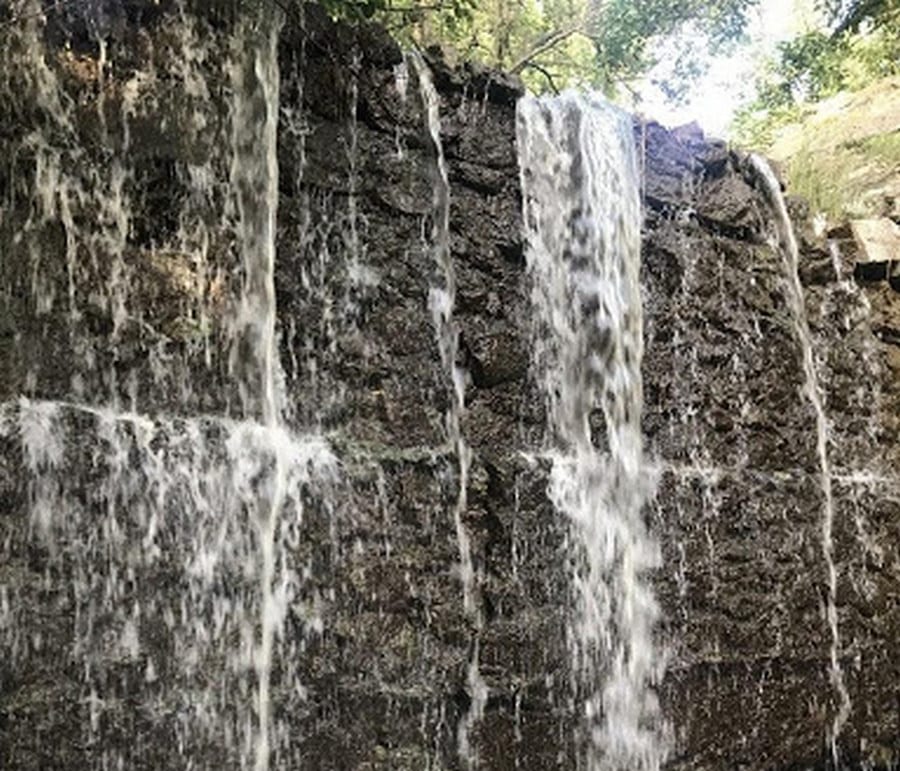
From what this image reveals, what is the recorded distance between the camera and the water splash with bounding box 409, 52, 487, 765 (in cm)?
337

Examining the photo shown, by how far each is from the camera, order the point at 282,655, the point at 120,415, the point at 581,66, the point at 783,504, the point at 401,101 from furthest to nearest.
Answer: the point at 581,66
the point at 783,504
the point at 401,101
the point at 282,655
the point at 120,415

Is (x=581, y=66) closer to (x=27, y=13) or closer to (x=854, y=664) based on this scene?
(x=854, y=664)

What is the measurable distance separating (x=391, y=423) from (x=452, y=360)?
344 mm

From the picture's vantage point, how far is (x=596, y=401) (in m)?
3.97

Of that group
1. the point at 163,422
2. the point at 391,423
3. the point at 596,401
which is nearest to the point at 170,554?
the point at 163,422

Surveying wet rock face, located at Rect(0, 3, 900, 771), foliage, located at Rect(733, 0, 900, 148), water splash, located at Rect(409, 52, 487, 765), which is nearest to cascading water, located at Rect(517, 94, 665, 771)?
wet rock face, located at Rect(0, 3, 900, 771)

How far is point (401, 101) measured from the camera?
3.60 m

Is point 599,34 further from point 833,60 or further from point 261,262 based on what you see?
point 261,262

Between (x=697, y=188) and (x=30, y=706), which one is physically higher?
(x=697, y=188)

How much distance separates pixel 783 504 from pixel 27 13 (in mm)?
3508

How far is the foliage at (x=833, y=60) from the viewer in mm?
8180

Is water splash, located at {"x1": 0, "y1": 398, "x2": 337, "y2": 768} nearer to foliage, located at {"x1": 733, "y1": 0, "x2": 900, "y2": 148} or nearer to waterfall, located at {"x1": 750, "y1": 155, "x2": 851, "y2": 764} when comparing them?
waterfall, located at {"x1": 750, "y1": 155, "x2": 851, "y2": 764}

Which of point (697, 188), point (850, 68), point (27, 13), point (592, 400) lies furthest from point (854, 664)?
point (850, 68)

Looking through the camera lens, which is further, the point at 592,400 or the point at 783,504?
the point at 783,504
